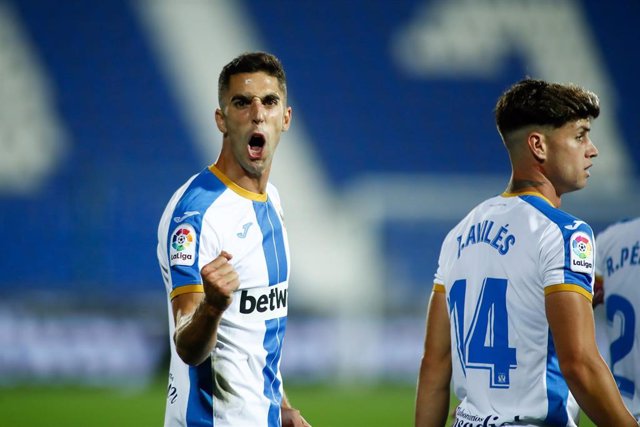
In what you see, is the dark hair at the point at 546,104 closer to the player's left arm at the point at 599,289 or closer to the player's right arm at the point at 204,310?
the player's left arm at the point at 599,289

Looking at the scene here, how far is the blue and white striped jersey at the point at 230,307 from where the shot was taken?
147 inches

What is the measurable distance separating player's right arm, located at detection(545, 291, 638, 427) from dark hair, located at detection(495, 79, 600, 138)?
0.69m

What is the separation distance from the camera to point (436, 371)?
399 cm

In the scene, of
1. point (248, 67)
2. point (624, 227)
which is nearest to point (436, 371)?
point (624, 227)

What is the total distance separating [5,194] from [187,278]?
46.6 ft

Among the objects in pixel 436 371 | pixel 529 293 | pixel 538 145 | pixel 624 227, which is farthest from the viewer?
pixel 624 227

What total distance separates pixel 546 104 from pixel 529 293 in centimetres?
70

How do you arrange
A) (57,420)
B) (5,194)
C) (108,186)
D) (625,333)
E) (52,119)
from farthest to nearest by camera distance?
1. (52,119)
2. (5,194)
3. (108,186)
4. (57,420)
5. (625,333)

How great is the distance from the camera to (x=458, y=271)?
3.85m

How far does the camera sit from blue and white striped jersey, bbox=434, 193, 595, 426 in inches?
Answer: 138

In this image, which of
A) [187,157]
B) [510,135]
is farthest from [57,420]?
[187,157]

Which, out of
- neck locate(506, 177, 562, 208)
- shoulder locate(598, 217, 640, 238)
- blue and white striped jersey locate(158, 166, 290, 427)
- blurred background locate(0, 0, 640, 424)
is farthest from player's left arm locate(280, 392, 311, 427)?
blurred background locate(0, 0, 640, 424)

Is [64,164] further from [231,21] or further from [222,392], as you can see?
[222,392]

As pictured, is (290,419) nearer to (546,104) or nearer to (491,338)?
(491,338)
